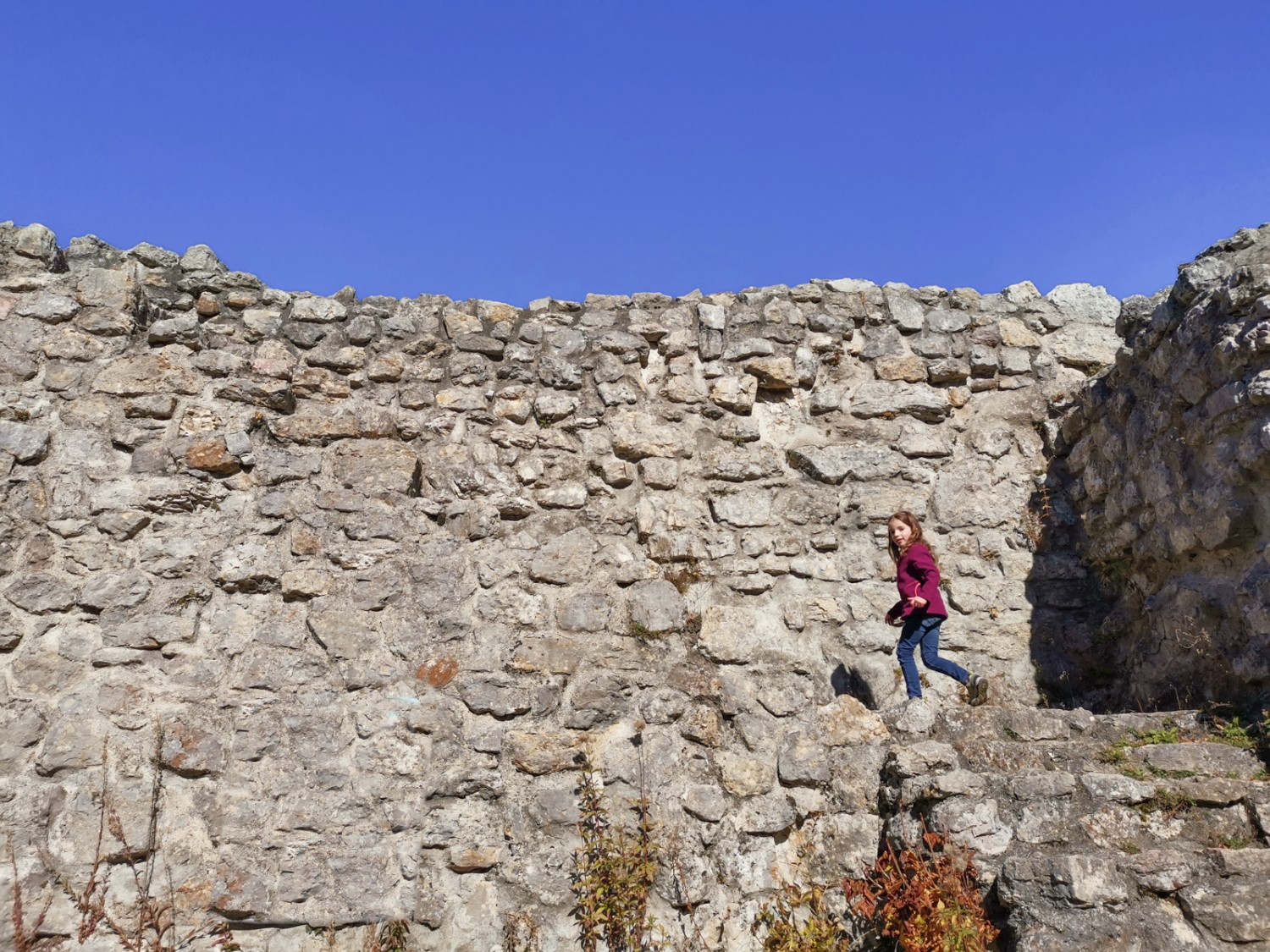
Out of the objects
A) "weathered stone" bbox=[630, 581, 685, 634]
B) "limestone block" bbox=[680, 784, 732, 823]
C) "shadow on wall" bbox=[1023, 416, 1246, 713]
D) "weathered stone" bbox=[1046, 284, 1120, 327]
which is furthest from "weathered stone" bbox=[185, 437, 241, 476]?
"weathered stone" bbox=[1046, 284, 1120, 327]

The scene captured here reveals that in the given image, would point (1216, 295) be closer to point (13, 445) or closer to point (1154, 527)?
point (1154, 527)

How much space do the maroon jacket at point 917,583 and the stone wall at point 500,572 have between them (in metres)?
0.29

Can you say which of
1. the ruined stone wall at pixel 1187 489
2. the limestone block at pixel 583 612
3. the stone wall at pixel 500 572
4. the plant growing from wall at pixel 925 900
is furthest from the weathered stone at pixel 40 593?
the ruined stone wall at pixel 1187 489

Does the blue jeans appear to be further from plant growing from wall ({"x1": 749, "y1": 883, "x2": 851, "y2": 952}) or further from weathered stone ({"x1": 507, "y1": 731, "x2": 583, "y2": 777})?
weathered stone ({"x1": 507, "y1": 731, "x2": 583, "y2": 777})

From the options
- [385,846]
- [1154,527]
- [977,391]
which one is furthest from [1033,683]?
[385,846]

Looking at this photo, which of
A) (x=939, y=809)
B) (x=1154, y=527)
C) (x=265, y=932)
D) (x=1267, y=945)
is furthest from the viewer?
(x=1154, y=527)

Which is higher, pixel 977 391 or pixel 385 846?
pixel 977 391

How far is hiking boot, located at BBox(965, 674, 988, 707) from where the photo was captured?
4.36 meters

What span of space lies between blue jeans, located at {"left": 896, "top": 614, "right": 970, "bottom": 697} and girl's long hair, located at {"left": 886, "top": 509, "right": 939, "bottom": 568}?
348mm

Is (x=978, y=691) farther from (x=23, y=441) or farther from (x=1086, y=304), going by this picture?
(x=23, y=441)

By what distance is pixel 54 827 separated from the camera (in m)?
4.19

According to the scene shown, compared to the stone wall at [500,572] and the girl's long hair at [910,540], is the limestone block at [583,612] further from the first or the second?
the girl's long hair at [910,540]

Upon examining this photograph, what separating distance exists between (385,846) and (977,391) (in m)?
3.98

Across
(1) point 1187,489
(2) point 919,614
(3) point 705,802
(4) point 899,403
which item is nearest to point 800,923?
(3) point 705,802
